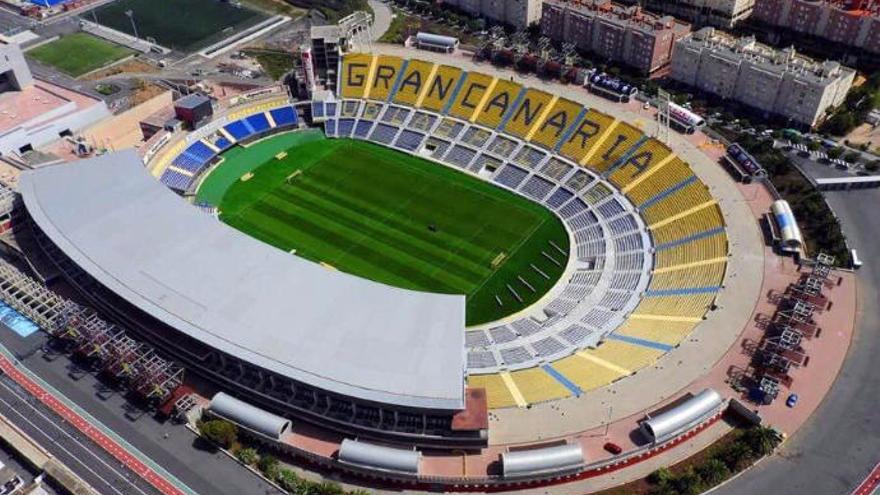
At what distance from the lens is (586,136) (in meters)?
119

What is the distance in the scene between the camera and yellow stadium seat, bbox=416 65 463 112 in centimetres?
13050

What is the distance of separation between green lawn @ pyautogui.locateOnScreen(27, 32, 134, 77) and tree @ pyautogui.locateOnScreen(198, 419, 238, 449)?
108 m

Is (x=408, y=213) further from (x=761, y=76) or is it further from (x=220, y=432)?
(x=761, y=76)

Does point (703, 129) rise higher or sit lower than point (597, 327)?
higher

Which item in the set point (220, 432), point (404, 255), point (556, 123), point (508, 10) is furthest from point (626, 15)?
point (220, 432)

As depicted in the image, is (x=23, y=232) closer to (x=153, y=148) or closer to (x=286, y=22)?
(x=153, y=148)

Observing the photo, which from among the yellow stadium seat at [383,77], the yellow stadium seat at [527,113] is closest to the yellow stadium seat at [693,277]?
the yellow stadium seat at [527,113]

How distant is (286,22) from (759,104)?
110 metres

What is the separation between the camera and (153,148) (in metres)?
120

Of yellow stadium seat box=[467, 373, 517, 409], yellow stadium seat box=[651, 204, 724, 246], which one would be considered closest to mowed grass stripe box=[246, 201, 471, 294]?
yellow stadium seat box=[467, 373, 517, 409]

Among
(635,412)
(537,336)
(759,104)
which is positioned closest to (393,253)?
(537,336)

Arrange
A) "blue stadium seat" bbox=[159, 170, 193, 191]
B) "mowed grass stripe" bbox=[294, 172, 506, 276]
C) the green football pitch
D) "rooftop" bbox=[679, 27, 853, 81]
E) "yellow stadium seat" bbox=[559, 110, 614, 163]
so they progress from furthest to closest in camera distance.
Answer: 1. "rooftop" bbox=[679, 27, 853, 81]
2. "yellow stadium seat" bbox=[559, 110, 614, 163]
3. "blue stadium seat" bbox=[159, 170, 193, 191]
4. "mowed grass stripe" bbox=[294, 172, 506, 276]
5. the green football pitch

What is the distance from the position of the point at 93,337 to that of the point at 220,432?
73.3ft

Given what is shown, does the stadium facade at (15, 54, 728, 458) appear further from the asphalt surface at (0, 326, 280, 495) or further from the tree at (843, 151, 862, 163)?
the tree at (843, 151, 862, 163)
